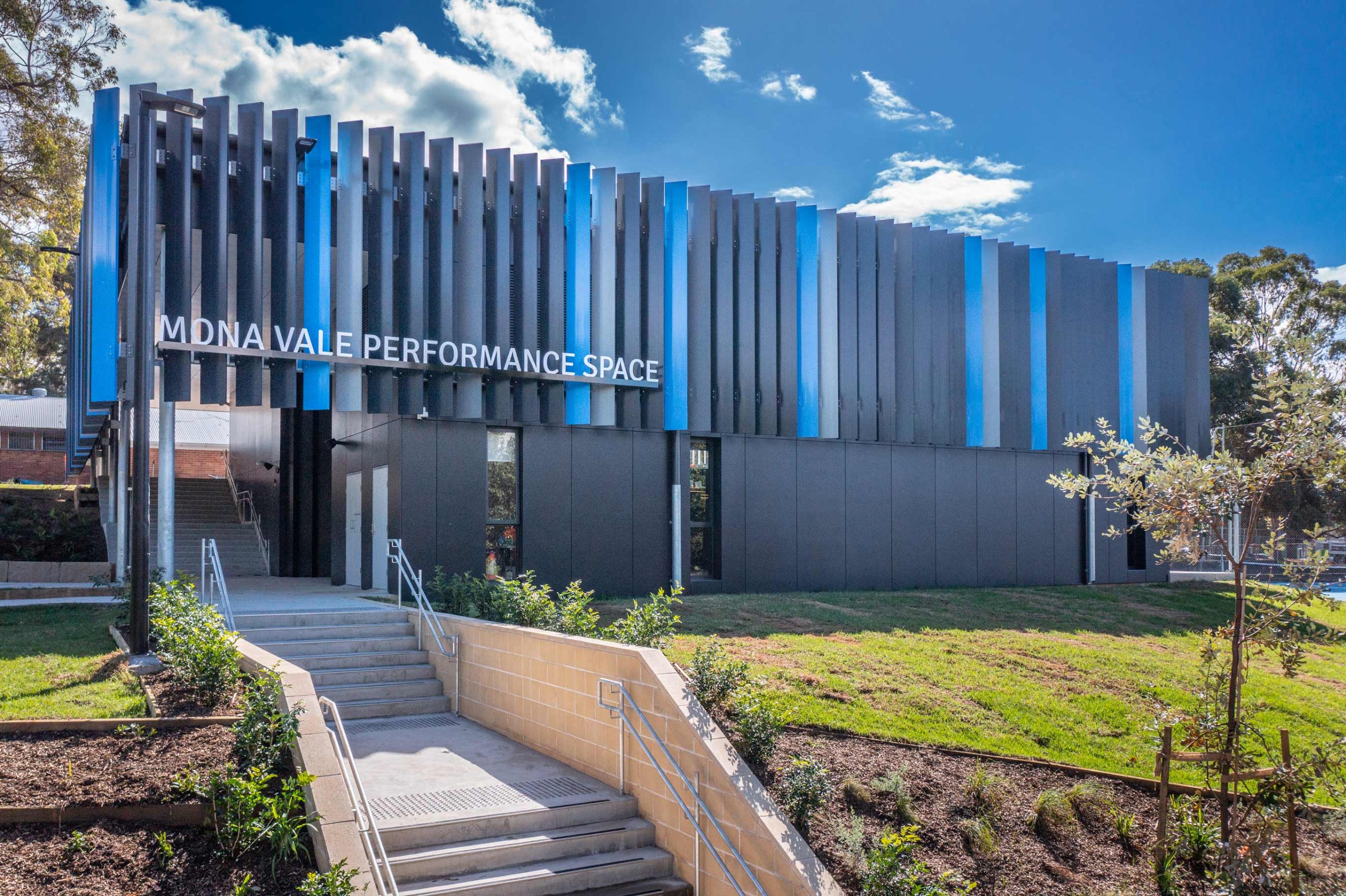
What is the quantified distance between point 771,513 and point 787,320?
4075mm

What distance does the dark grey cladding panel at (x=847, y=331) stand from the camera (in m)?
20.8

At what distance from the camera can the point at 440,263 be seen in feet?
54.6

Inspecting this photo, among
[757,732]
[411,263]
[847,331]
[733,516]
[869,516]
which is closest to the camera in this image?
[757,732]

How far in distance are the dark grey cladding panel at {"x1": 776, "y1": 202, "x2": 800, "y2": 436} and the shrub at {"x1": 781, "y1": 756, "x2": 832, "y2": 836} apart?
41.8 feet

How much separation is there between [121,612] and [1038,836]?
11425 mm

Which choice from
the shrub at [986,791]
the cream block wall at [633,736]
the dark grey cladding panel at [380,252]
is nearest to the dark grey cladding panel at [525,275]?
the dark grey cladding panel at [380,252]

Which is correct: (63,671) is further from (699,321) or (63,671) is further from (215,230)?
(699,321)

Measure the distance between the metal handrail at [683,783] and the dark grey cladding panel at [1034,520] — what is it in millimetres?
16765

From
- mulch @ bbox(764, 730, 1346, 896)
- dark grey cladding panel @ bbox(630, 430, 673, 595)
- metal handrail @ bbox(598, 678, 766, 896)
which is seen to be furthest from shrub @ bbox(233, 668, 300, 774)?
dark grey cladding panel @ bbox(630, 430, 673, 595)

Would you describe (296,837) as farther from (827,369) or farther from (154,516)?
(154,516)

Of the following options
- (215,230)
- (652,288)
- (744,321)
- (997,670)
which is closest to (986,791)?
(997,670)

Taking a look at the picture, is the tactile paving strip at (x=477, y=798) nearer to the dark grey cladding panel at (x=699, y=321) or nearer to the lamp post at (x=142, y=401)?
the lamp post at (x=142, y=401)

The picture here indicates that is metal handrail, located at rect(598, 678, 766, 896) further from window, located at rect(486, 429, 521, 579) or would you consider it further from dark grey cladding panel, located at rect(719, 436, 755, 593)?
dark grey cladding panel, located at rect(719, 436, 755, 593)

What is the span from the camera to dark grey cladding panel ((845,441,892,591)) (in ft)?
68.5
